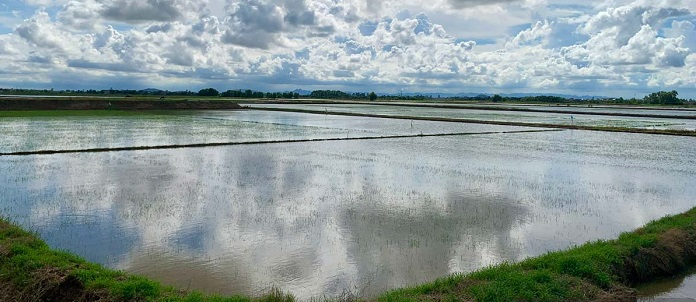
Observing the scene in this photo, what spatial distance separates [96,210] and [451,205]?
23.5 ft

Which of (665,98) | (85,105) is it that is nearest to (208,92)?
(85,105)

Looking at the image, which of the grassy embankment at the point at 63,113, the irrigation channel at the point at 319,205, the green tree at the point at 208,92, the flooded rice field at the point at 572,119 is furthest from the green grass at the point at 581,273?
the green tree at the point at 208,92

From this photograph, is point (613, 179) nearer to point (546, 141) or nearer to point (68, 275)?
point (546, 141)

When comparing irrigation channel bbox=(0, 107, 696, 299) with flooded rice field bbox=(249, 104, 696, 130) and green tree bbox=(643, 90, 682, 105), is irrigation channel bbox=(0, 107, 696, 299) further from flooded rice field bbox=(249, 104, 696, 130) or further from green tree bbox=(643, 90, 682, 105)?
green tree bbox=(643, 90, 682, 105)

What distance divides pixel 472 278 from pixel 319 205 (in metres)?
4.77

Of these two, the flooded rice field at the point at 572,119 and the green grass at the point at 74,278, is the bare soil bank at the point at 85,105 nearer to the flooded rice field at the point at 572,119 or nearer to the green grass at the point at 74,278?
the flooded rice field at the point at 572,119

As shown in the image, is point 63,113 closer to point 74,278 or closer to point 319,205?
point 319,205

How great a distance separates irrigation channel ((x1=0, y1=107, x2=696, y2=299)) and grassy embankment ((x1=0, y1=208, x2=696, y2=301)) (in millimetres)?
596

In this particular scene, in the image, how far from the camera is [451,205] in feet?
34.2

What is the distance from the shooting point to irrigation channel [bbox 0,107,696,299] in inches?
271

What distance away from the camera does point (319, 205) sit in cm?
1031

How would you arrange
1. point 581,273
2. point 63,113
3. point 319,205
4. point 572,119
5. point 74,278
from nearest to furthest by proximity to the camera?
point 74,278 → point 581,273 → point 319,205 → point 63,113 → point 572,119

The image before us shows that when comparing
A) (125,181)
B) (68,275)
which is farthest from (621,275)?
(125,181)

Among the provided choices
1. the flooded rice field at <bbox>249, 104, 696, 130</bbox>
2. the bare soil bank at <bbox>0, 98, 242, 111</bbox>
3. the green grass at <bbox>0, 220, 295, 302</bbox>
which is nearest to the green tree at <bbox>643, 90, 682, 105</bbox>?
the flooded rice field at <bbox>249, 104, 696, 130</bbox>
